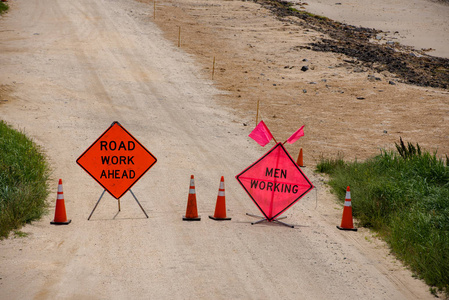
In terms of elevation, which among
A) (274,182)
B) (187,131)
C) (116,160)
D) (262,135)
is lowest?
(187,131)

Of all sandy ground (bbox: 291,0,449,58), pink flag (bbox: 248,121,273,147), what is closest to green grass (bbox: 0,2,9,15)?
sandy ground (bbox: 291,0,449,58)

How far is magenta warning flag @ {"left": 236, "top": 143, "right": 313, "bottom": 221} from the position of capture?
9.82m

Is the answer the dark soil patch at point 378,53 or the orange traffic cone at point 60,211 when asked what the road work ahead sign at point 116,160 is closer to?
the orange traffic cone at point 60,211

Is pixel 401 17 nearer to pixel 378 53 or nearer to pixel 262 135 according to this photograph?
pixel 378 53

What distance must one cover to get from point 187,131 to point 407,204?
27.7ft

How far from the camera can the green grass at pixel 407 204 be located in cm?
797

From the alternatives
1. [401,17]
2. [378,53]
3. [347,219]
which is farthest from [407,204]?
[401,17]

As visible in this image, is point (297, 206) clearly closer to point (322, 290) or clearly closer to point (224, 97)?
point (322, 290)

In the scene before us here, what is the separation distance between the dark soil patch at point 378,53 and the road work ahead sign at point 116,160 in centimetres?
1855

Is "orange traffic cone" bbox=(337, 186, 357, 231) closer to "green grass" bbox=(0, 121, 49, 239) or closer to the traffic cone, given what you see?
the traffic cone

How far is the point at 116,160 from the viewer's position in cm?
973

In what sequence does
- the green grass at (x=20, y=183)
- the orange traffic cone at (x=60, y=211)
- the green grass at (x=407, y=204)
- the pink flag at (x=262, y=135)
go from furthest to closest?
the pink flag at (x=262, y=135) < the orange traffic cone at (x=60, y=211) < the green grass at (x=20, y=183) < the green grass at (x=407, y=204)

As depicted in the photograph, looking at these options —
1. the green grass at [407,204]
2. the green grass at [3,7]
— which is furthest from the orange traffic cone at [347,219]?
the green grass at [3,7]

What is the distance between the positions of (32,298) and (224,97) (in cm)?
1578
